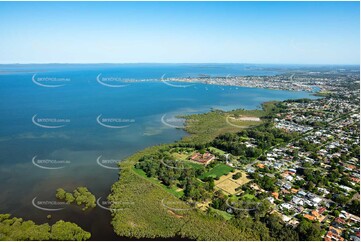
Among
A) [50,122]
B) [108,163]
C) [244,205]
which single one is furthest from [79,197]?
[50,122]

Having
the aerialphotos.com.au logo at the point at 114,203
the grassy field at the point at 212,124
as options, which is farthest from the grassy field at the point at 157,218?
the grassy field at the point at 212,124

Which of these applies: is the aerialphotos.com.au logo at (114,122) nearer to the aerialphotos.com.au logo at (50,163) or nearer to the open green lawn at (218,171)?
the aerialphotos.com.au logo at (50,163)

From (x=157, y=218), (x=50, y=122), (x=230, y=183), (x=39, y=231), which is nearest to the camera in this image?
(x=39, y=231)

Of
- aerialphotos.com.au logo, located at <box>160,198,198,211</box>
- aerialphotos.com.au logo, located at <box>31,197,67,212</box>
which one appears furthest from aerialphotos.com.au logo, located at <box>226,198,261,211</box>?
aerialphotos.com.au logo, located at <box>31,197,67,212</box>

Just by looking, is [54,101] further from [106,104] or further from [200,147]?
[200,147]

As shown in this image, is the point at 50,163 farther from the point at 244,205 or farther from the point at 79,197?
the point at 244,205

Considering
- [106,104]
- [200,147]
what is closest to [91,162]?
[200,147]
